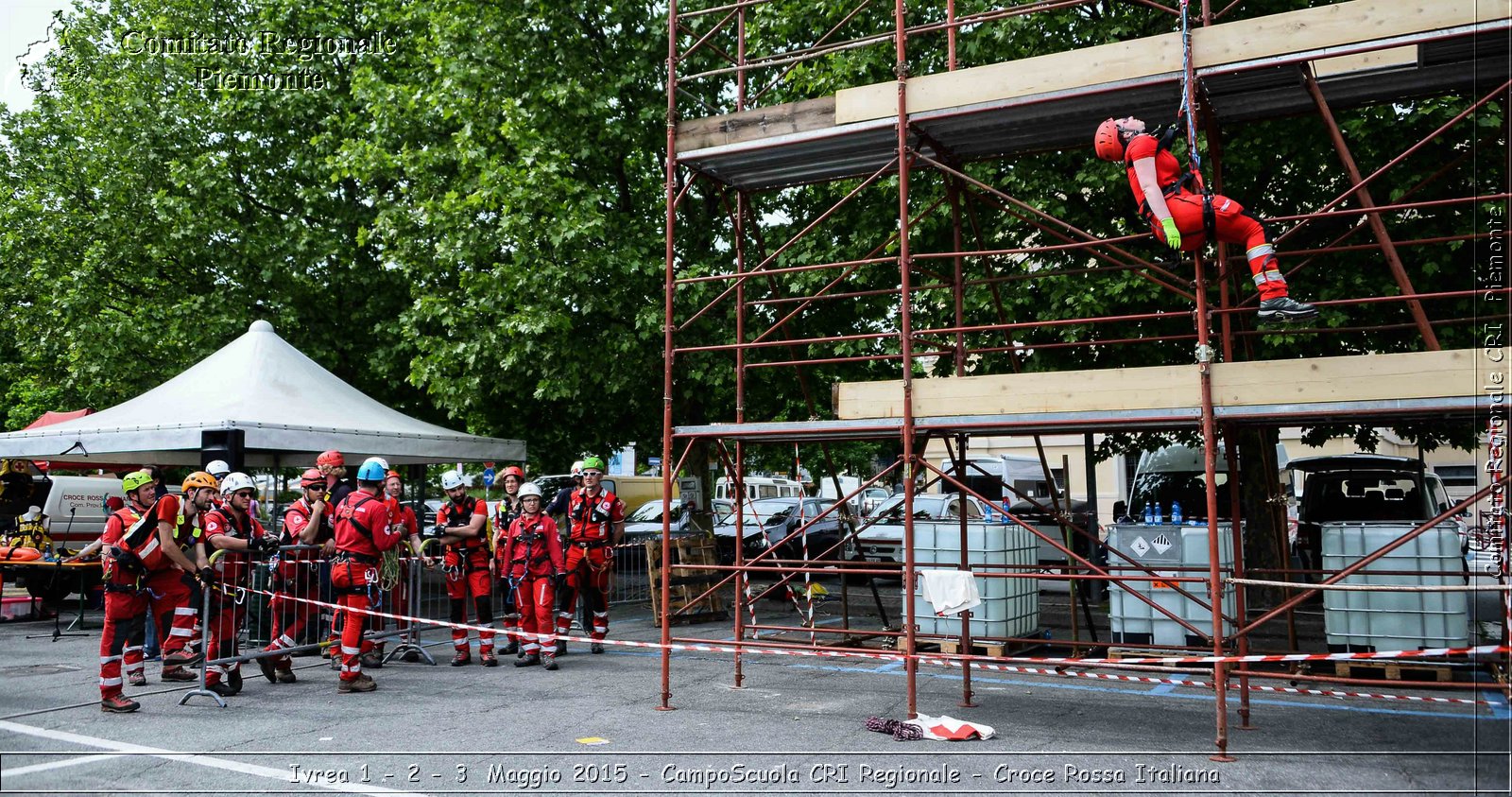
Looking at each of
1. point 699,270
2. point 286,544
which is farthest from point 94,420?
point 699,270

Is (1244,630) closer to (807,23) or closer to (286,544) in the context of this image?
(286,544)

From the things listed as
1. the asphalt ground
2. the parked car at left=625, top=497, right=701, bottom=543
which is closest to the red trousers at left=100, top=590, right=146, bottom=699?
the asphalt ground

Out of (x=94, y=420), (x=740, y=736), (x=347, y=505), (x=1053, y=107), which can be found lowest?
(x=740, y=736)

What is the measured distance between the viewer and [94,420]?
14.2 metres

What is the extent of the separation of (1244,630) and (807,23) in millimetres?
9951

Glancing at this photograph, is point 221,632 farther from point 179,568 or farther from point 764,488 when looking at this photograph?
point 764,488

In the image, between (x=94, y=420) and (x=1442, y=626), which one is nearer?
(x=1442, y=626)

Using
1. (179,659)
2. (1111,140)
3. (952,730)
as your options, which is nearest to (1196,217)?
(1111,140)

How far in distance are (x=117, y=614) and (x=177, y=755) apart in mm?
2048

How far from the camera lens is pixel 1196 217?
23.0ft

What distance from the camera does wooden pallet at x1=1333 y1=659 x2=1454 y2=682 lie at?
8.56 m

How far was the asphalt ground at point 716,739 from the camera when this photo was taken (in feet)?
20.8

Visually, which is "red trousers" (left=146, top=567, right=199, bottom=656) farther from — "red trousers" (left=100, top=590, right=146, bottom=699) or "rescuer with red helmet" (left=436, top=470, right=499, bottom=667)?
"rescuer with red helmet" (left=436, top=470, right=499, bottom=667)

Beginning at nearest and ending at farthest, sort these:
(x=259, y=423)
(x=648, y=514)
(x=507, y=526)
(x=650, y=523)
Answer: (x=507, y=526)
(x=259, y=423)
(x=650, y=523)
(x=648, y=514)
